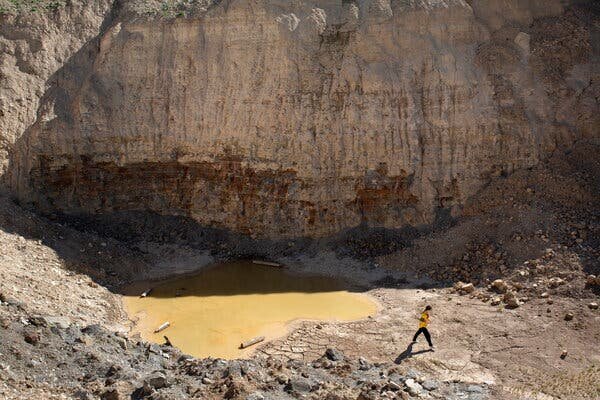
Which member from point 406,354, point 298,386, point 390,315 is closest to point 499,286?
point 390,315

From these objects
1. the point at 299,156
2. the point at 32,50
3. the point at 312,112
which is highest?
the point at 32,50

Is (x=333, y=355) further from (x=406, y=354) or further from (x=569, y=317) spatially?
(x=569, y=317)

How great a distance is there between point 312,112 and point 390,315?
20.7ft

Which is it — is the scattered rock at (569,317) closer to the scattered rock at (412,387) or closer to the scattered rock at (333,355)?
the scattered rock at (412,387)

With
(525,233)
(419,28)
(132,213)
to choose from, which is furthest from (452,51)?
(132,213)

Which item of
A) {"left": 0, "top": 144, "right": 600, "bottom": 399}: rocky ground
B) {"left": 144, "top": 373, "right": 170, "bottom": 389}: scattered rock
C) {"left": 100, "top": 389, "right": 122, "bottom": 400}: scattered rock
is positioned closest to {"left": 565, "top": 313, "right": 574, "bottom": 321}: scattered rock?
{"left": 0, "top": 144, "right": 600, "bottom": 399}: rocky ground

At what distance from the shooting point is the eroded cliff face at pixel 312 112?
60.1ft

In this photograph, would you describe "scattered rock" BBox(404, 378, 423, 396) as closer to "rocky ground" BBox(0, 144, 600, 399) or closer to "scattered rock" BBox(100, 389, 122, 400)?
"rocky ground" BBox(0, 144, 600, 399)

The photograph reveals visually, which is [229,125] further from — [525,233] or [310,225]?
[525,233]

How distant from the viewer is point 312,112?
1883 cm

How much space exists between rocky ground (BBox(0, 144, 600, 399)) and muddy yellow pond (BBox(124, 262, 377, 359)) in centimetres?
52

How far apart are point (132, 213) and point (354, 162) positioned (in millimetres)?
6358

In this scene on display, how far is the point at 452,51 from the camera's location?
18781 mm

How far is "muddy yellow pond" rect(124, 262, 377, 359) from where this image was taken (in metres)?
14.4
